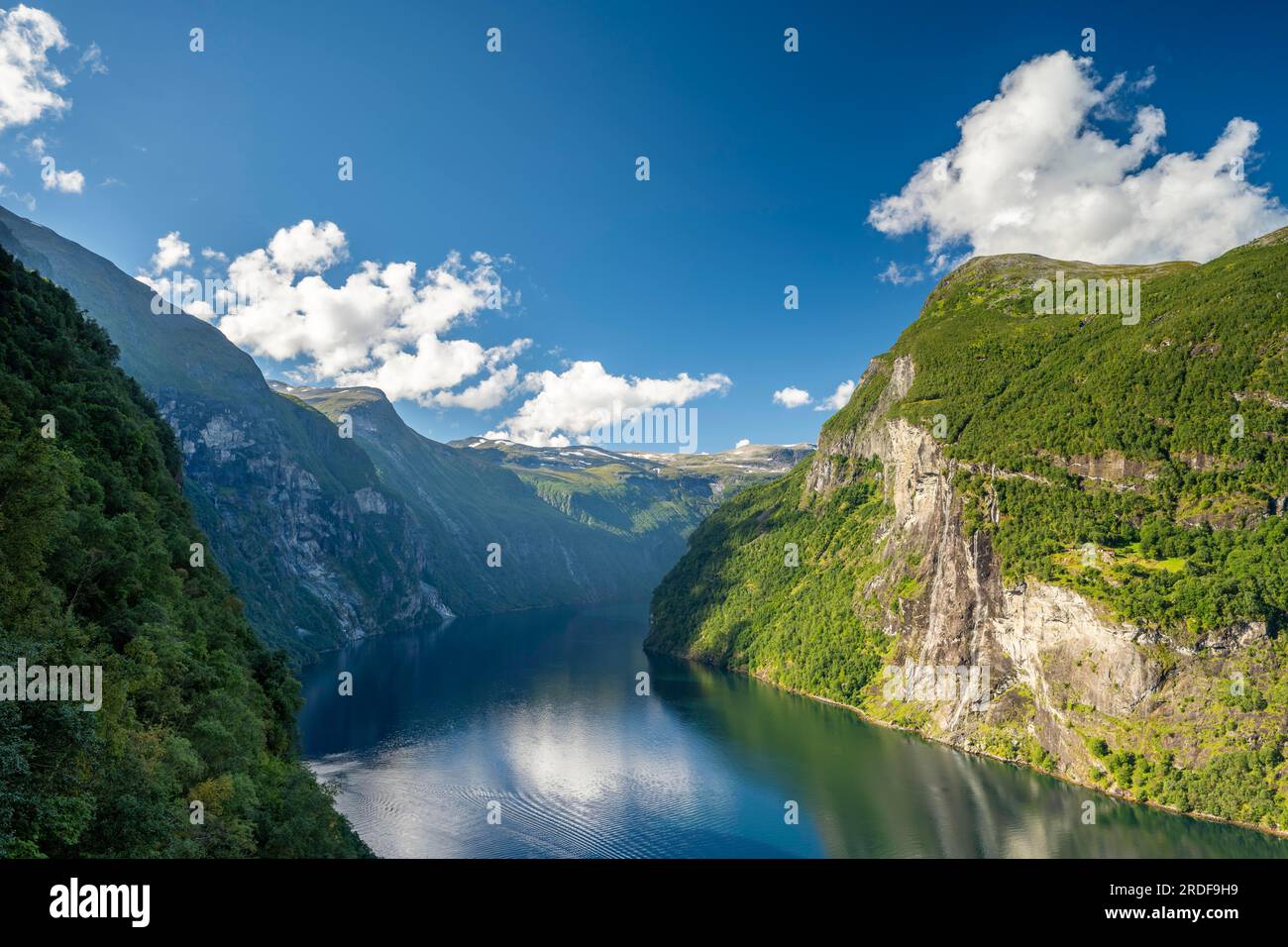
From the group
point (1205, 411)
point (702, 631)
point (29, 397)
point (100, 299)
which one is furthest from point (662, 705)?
point (100, 299)

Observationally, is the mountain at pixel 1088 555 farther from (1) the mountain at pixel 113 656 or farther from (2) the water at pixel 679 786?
(1) the mountain at pixel 113 656

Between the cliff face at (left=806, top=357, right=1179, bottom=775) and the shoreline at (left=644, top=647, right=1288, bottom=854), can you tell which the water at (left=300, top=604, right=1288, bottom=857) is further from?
the cliff face at (left=806, top=357, right=1179, bottom=775)

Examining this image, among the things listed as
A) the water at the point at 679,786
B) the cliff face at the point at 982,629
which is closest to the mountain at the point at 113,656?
the water at the point at 679,786

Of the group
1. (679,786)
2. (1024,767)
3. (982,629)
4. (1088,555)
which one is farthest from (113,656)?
(982,629)

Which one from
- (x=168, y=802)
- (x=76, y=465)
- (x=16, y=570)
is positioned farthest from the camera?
(x=76, y=465)

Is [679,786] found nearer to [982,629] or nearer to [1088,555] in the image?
[982,629]

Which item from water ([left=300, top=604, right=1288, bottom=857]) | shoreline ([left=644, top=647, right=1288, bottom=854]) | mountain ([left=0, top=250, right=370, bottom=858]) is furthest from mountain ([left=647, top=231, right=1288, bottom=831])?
mountain ([left=0, top=250, right=370, bottom=858])
